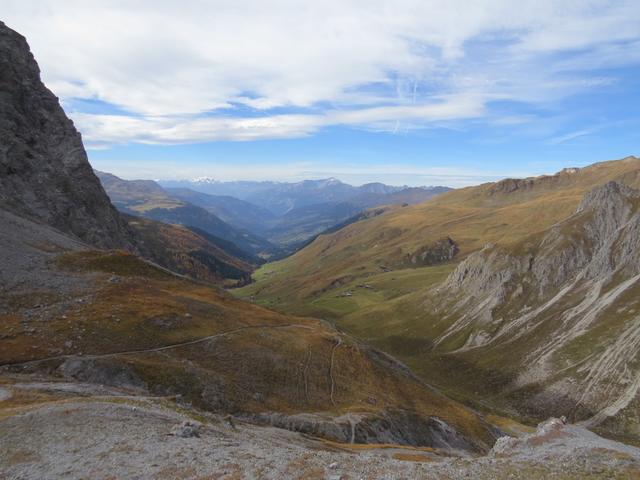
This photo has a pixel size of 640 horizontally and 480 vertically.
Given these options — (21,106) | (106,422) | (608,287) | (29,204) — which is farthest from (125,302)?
(608,287)

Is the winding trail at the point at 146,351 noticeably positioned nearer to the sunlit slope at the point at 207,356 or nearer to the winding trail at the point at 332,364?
the sunlit slope at the point at 207,356

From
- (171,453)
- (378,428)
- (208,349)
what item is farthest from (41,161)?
(171,453)

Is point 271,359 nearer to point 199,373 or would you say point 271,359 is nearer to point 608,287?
point 199,373

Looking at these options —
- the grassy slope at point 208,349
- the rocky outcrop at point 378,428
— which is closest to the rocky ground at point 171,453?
the rocky outcrop at point 378,428

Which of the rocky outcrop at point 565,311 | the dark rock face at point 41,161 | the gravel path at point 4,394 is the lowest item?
the rocky outcrop at point 565,311

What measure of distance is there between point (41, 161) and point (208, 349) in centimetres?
9690

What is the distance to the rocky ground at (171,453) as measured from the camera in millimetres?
27156

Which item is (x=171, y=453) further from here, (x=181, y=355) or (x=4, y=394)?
(x=181, y=355)

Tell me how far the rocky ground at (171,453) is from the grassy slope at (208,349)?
46.2 ft

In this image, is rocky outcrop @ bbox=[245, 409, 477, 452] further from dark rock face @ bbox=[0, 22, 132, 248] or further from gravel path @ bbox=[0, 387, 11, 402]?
dark rock face @ bbox=[0, 22, 132, 248]

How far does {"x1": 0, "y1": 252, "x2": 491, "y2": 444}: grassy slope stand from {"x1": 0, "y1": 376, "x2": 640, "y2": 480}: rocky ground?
14.1 metres

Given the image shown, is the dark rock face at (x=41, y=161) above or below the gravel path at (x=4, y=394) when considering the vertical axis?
above

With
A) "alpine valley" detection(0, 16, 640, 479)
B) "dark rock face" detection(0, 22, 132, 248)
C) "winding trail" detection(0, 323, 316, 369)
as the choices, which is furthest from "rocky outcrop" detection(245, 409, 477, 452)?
"dark rock face" detection(0, 22, 132, 248)

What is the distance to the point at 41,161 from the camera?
12756 centimetres
